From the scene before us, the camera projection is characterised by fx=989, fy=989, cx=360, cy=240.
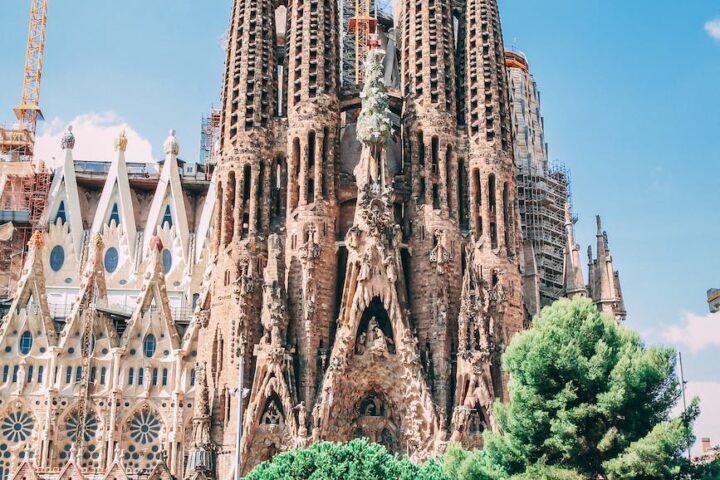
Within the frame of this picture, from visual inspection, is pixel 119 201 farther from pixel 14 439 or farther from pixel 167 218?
pixel 14 439

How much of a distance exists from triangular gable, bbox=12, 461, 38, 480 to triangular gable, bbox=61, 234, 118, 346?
30.8 feet

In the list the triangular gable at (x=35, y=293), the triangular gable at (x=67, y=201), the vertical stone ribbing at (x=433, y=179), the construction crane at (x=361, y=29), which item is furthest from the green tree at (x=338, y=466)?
the construction crane at (x=361, y=29)

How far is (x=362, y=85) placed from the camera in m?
51.8

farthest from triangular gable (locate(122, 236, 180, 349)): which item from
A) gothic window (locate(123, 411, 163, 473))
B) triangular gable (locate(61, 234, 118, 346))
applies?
gothic window (locate(123, 411, 163, 473))

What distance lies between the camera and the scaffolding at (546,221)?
59.1 m

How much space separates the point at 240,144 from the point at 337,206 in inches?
216

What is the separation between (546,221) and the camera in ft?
198

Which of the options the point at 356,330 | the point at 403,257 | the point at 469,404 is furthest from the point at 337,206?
the point at 469,404

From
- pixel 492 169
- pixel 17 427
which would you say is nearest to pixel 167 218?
pixel 17 427

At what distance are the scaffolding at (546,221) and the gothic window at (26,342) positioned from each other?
92.5ft

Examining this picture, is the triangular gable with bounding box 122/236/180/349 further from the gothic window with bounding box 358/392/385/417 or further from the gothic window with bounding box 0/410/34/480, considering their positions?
the gothic window with bounding box 358/392/385/417

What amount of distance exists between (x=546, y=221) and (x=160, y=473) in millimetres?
29572

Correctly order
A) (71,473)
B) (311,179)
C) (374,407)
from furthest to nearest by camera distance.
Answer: (311,179), (374,407), (71,473)

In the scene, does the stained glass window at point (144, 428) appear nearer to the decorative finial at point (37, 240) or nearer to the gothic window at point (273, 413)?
the gothic window at point (273, 413)
